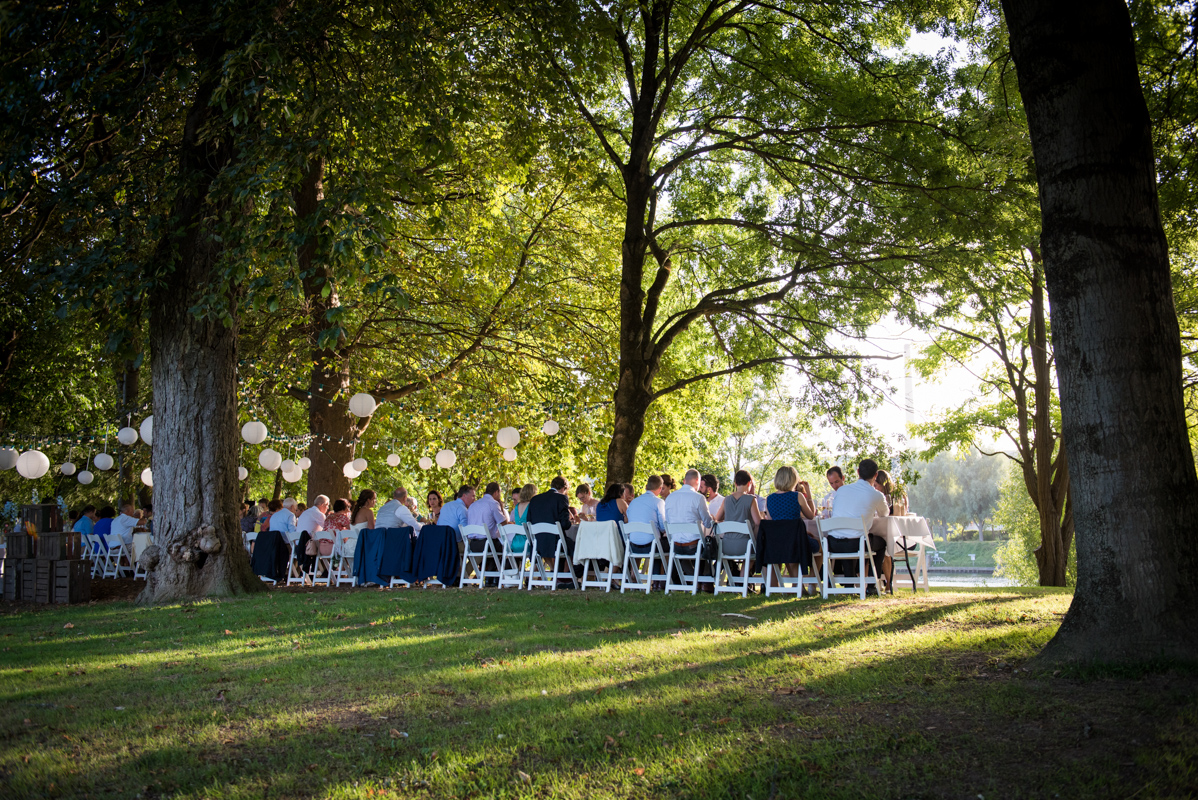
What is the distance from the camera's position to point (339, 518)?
1430 cm

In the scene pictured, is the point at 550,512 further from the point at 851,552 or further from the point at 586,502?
the point at 851,552

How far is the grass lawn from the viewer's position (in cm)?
325

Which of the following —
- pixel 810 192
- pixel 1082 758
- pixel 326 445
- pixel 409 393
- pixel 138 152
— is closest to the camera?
pixel 1082 758

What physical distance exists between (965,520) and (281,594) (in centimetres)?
7387

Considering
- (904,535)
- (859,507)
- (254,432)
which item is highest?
(254,432)

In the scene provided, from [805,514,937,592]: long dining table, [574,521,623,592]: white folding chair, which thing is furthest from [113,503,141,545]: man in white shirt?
[805,514,937,592]: long dining table

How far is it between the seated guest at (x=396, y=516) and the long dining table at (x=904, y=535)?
6.24 m

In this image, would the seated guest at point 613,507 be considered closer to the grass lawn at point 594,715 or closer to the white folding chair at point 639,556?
the white folding chair at point 639,556

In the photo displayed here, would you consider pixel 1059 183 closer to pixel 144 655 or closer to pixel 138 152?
pixel 144 655

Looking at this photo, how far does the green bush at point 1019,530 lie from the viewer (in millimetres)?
38781

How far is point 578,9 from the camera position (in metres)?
10.9

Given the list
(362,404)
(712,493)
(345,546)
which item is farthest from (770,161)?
(345,546)

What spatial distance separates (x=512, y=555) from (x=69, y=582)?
19.9 ft

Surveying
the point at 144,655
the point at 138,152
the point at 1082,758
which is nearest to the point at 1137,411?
the point at 1082,758
